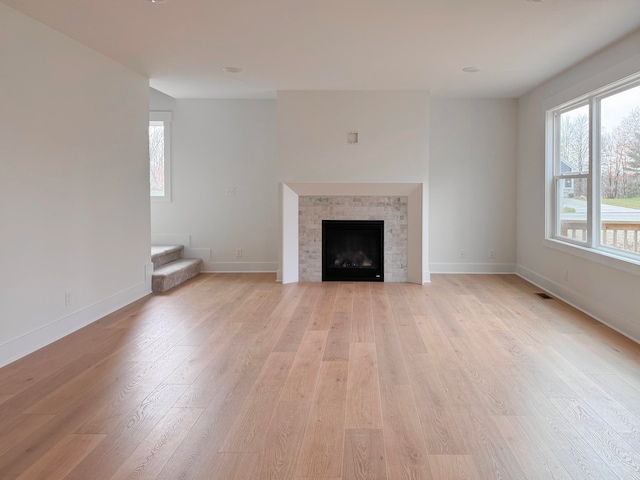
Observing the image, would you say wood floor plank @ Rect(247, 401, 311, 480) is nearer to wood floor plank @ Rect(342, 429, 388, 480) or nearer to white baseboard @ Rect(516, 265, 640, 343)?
wood floor plank @ Rect(342, 429, 388, 480)

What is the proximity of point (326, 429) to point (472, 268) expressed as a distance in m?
5.46

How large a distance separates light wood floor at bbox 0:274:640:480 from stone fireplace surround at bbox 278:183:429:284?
185cm

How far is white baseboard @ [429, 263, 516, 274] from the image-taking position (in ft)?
24.7

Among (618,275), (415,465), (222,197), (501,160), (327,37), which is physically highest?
(327,37)

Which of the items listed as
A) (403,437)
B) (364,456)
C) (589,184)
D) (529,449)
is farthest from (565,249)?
(364,456)

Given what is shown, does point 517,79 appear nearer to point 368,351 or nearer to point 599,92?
point 599,92

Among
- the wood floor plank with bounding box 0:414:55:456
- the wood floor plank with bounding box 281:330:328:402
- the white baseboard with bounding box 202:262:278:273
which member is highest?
the white baseboard with bounding box 202:262:278:273

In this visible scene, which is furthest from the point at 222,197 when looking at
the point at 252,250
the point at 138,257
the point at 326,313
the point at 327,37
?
the point at 327,37

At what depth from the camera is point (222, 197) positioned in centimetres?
756

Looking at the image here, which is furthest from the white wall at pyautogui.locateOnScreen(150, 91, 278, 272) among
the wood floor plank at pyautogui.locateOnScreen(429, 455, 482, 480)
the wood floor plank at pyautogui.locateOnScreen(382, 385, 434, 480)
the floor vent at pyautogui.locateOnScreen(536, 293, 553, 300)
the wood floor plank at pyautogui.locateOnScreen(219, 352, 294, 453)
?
the wood floor plank at pyautogui.locateOnScreen(429, 455, 482, 480)

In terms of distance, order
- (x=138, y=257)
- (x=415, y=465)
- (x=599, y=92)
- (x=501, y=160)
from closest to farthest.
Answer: (x=415, y=465)
(x=599, y=92)
(x=138, y=257)
(x=501, y=160)

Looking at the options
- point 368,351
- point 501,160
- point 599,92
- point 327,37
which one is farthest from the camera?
point 501,160

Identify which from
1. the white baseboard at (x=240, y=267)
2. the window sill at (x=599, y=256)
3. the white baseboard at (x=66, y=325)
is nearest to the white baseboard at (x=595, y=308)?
the window sill at (x=599, y=256)

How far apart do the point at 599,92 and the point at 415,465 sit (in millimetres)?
4203
